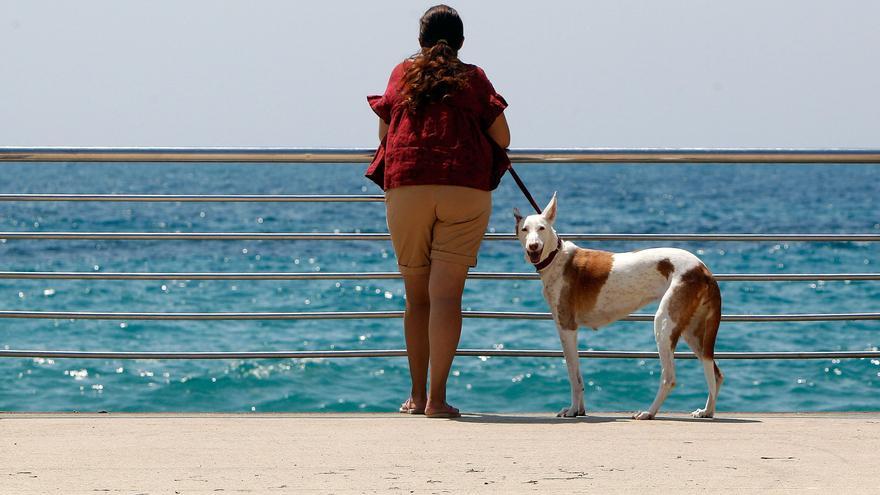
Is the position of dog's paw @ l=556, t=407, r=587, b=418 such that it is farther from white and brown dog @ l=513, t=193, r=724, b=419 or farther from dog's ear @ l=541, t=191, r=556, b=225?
dog's ear @ l=541, t=191, r=556, b=225

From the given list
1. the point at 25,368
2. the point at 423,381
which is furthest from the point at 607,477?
the point at 25,368

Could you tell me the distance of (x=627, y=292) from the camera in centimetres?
436

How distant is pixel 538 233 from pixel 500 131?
0.40 metres

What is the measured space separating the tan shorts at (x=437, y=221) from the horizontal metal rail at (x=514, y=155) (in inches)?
31.5

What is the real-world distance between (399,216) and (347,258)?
16.6m

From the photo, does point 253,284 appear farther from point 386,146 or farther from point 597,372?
point 386,146

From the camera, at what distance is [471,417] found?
4297 mm

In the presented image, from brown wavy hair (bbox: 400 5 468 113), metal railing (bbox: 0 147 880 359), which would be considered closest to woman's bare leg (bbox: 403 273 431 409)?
metal railing (bbox: 0 147 880 359)

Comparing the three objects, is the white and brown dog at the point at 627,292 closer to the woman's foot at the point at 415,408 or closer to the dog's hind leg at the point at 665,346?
the dog's hind leg at the point at 665,346

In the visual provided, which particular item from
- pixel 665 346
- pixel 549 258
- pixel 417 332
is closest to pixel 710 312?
pixel 665 346

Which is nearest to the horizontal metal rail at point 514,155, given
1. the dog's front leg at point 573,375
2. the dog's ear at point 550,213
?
the dog's ear at point 550,213

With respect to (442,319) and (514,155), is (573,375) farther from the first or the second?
(514,155)

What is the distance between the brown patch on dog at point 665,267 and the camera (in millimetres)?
4289

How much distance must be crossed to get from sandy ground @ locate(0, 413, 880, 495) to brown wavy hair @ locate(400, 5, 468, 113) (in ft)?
3.77
